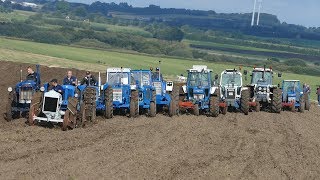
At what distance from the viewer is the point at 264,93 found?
101 ft

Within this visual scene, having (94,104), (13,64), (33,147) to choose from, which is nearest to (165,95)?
(94,104)

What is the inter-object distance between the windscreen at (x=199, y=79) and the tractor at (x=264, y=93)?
2739 mm

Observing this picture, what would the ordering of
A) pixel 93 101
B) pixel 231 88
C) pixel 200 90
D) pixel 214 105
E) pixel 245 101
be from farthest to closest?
pixel 231 88 < pixel 245 101 < pixel 200 90 < pixel 214 105 < pixel 93 101

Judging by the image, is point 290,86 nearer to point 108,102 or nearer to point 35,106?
point 108,102

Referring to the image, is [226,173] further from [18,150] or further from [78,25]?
[78,25]

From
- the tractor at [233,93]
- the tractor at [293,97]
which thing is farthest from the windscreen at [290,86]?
the tractor at [233,93]

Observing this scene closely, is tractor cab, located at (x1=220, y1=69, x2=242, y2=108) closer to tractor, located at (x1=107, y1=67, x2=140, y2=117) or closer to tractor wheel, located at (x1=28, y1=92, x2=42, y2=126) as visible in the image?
tractor, located at (x1=107, y1=67, x2=140, y2=117)

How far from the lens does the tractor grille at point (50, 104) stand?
21.0 m

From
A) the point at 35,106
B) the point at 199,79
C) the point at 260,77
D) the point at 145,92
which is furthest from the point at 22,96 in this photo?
the point at 260,77

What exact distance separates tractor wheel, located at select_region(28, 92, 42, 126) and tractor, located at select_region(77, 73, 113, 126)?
4.46 ft

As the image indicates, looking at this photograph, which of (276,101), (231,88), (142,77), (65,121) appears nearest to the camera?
(65,121)

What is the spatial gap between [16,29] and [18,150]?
241 feet

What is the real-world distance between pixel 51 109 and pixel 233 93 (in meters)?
10.2

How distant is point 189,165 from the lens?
16.4m
